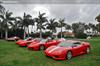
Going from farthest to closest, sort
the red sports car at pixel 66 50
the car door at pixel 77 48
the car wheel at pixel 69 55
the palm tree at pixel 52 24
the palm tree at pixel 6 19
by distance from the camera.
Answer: the palm tree at pixel 52 24 → the palm tree at pixel 6 19 → the car door at pixel 77 48 → the car wheel at pixel 69 55 → the red sports car at pixel 66 50

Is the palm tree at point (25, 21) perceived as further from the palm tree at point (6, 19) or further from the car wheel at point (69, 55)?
the car wheel at point (69, 55)

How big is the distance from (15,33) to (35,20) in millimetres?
7996

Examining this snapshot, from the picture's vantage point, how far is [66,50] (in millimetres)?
14219

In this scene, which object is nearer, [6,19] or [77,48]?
[77,48]

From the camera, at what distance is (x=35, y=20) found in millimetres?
65938

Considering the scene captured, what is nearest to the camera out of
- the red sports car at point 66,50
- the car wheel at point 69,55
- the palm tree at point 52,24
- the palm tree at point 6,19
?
the red sports car at point 66,50

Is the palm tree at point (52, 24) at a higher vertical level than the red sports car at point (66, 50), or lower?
higher

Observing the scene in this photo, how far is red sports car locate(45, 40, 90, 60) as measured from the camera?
1387cm

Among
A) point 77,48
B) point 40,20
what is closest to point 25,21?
point 40,20

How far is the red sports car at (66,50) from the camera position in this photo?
13867 mm

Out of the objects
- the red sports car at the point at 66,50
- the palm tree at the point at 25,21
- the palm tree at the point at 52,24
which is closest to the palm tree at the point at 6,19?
the palm tree at the point at 25,21

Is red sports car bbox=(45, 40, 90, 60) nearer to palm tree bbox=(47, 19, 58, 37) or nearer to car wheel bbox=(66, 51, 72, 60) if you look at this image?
car wheel bbox=(66, 51, 72, 60)

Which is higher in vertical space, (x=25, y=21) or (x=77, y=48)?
(x=25, y=21)

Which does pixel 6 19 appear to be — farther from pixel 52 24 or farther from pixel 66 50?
pixel 66 50
